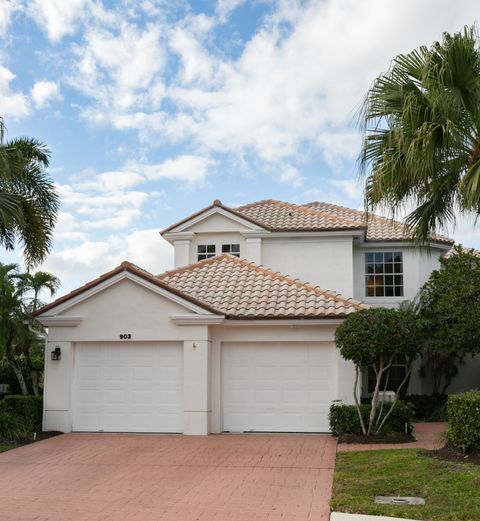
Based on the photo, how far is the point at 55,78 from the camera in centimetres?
1769

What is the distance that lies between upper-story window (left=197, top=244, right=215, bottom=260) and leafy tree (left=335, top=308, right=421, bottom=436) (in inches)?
391

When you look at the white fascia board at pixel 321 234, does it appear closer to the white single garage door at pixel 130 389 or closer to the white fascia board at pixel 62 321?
the white single garage door at pixel 130 389

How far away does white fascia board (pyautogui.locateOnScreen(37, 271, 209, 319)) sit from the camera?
1711cm

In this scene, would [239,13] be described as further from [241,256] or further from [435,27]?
[241,256]

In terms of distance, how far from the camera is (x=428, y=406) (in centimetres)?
2242

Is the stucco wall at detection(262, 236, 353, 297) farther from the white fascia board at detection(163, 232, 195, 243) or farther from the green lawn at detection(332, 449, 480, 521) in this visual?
the green lawn at detection(332, 449, 480, 521)

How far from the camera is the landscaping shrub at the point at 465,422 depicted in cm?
1174

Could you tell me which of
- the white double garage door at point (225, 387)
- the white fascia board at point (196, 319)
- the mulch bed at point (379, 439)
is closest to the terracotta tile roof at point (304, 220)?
the white double garage door at point (225, 387)

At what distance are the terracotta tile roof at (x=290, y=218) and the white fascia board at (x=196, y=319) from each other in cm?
751

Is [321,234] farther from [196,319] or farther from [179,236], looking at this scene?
[196,319]

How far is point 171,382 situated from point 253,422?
7.96 ft

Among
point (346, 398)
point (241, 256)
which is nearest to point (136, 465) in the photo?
point (346, 398)

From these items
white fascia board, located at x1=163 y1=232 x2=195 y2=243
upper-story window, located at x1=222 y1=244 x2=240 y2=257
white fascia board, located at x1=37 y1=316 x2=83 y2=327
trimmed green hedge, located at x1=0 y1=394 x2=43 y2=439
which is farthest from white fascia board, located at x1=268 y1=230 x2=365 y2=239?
trimmed green hedge, located at x1=0 y1=394 x2=43 y2=439

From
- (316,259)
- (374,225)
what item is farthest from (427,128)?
(374,225)
